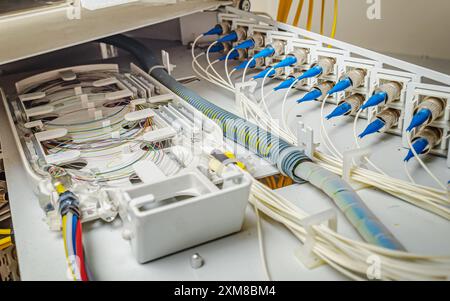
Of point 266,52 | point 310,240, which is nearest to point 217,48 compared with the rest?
point 266,52

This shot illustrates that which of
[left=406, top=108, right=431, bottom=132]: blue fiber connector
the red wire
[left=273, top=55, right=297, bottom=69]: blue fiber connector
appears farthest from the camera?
[left=273, top=55, right=297, bottom=69]: blue fiber connector

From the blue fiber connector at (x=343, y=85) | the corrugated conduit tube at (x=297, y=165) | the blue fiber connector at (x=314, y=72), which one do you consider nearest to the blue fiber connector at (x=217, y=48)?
the corrugated conduit tube at (x=297, y=165)

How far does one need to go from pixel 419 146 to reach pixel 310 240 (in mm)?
408

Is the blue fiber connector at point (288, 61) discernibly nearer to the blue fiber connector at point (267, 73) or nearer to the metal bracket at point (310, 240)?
the blue fiber connector at point (267, 73)

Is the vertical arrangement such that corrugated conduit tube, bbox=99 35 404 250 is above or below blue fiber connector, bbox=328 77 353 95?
below

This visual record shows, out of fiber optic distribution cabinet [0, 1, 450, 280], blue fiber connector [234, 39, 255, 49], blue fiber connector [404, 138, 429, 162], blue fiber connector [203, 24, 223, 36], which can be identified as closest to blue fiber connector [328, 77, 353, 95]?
fiber optic distribution cabinet [0, 1, 450, 280]

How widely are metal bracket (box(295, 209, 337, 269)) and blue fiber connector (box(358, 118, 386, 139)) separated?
1.25 feet

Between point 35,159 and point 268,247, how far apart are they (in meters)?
0.57

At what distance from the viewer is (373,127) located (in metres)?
1.10

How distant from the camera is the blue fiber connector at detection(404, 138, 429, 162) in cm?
100

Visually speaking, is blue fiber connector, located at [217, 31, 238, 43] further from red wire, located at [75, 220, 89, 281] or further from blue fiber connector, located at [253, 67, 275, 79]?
red wire, located at [75, 220, 89, 281]

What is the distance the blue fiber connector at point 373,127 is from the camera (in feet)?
3.58

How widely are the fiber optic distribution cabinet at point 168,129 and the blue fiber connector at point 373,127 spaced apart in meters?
0.02
